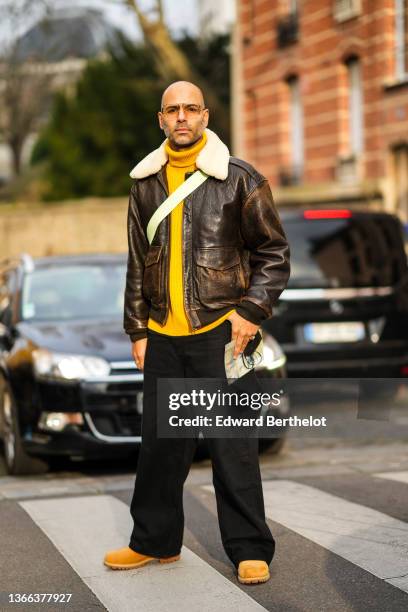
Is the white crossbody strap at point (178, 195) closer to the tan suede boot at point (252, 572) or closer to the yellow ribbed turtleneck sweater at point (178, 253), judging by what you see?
the yellow ribbed turtleneck sweater at point (178, 253)

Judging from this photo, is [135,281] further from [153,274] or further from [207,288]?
[207,288]

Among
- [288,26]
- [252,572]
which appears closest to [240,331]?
[252,572]

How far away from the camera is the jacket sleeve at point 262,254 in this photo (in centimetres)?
508

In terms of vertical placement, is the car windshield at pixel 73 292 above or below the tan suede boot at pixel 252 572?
above

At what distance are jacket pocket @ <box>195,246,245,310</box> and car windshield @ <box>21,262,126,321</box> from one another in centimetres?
422

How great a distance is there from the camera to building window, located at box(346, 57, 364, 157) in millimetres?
28516

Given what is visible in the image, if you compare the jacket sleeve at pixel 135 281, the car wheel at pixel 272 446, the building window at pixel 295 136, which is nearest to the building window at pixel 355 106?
the building window at pixel 295 136

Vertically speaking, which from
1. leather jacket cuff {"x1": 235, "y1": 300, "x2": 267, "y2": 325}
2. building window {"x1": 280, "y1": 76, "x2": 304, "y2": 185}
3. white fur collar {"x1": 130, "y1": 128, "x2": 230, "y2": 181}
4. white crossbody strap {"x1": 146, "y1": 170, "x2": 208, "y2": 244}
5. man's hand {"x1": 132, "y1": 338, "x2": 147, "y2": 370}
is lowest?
man's hand {"x1": 132, "y1": 338, "x2": 147, "y2": 370}

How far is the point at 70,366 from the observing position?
27.0ft

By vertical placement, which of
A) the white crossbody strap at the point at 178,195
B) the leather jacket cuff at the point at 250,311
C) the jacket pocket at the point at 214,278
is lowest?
the leather jacket cuff at the point at 250,311

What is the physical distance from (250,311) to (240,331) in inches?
3.6

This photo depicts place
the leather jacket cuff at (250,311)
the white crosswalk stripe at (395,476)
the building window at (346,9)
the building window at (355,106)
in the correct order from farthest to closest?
the building window at (355,106) → the building window at (346,9) → the white crosswalk stripe at (395,476) → the leather jacket cuff at (250,311)

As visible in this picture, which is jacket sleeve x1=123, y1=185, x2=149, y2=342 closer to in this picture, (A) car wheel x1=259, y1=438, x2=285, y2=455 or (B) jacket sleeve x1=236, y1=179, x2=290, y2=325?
(B) jacket sleeve x1=236, y1=179, x2=290, y2=325

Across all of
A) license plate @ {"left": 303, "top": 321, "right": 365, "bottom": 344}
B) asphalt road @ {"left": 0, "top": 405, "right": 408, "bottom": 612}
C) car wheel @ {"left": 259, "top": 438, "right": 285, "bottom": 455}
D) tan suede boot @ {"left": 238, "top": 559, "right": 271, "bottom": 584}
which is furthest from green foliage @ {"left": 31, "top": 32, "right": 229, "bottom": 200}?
tan suede boot @ {"left": 238, "top": 559, "right": 271, "bottom": 584}
